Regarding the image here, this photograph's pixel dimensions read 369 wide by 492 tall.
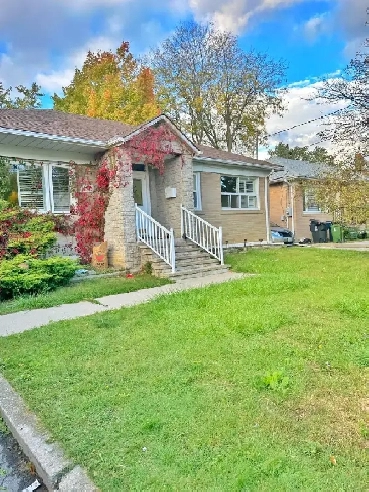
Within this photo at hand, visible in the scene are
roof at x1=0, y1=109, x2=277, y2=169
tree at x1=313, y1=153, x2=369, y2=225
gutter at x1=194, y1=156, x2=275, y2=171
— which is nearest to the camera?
tree at x1=313, y1=153, x2=369, y2=225

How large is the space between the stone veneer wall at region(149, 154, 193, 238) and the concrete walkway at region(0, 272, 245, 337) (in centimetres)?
393

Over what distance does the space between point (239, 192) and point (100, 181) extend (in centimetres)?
667

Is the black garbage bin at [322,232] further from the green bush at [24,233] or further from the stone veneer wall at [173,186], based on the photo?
the green bush at [24,233]

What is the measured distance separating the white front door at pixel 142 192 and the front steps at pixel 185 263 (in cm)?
213

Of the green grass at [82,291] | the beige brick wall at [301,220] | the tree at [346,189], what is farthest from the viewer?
the beige brick wall at [301,220]

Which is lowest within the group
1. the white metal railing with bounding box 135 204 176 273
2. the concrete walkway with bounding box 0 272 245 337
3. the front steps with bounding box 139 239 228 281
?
the concrete walkway with bounding box 0 272 245 337

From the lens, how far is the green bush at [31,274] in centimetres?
728

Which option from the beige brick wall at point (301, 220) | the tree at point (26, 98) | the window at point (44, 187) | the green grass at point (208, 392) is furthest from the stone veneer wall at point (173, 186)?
the tree at point (26, 98)

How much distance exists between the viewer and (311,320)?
4824 mm

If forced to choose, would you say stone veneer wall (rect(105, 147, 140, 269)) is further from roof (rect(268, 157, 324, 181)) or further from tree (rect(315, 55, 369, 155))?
roof (rect(268, 157, 324, 181))

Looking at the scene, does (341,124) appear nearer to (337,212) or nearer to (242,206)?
(337,212)

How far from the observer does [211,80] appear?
2569 centimetres

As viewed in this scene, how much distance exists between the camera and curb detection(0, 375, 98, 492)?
209cm

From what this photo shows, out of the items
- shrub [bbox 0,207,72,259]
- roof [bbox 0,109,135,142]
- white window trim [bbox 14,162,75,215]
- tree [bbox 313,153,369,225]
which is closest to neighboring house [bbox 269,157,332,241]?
tree [bbox 313,153,369,225]
